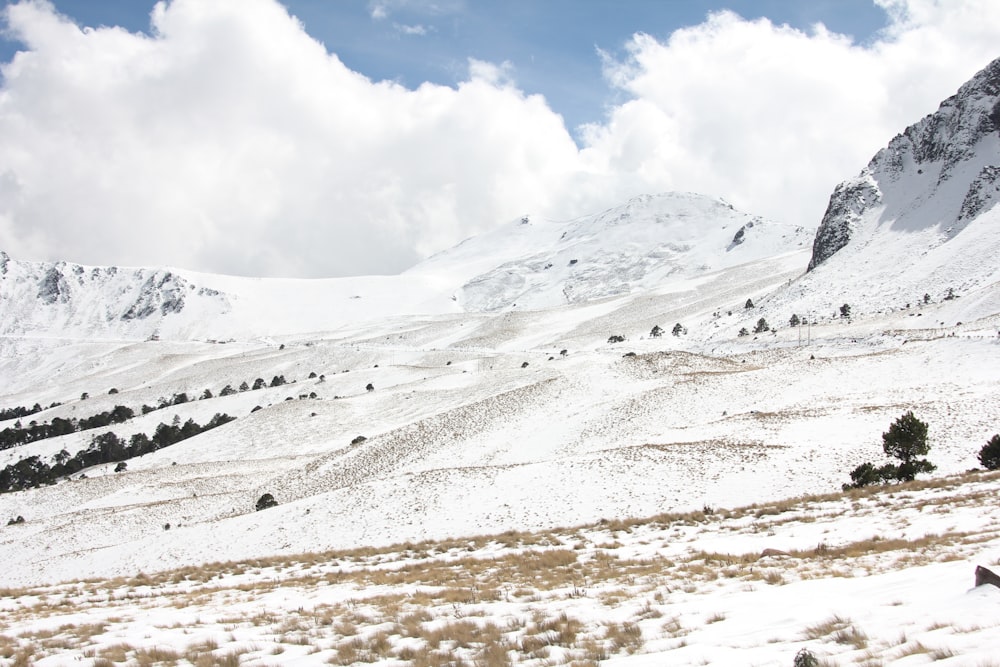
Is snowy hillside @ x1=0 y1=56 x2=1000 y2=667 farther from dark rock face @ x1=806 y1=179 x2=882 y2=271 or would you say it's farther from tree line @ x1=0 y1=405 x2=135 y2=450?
dark rock face @ x1=806 y1=179 x2=882 y2=271

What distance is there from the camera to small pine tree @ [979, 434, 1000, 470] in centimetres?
2598

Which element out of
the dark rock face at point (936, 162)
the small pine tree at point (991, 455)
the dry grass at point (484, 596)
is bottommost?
the small pine tree at point (991, 455)

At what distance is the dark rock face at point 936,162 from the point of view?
387 ft

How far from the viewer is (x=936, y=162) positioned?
130375mm

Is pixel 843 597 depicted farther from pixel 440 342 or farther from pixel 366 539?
pixel 440 342

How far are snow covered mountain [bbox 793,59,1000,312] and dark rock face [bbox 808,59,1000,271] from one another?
0.63 feet

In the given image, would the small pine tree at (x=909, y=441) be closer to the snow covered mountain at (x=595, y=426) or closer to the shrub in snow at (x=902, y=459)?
the shrub in snow at (x=902, y=459)

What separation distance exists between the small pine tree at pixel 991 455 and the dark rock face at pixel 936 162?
331ft

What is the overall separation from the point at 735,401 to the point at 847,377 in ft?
30.0

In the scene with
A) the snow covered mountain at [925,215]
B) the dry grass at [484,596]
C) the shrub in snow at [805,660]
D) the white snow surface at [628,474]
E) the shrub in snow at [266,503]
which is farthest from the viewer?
the snow covered mountain at [925,215]

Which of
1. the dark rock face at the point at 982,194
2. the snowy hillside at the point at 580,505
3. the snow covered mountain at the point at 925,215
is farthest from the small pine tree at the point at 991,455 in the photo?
the dark rock face at the point at 982,194

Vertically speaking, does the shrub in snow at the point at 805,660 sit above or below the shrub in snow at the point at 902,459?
above

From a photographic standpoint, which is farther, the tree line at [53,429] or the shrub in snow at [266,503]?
the tree line at [53,429]

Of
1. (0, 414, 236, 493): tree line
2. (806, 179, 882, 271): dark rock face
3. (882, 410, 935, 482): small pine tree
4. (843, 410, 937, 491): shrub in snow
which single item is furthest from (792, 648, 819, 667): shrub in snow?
(806, 179, 882, 271): dark rock face
